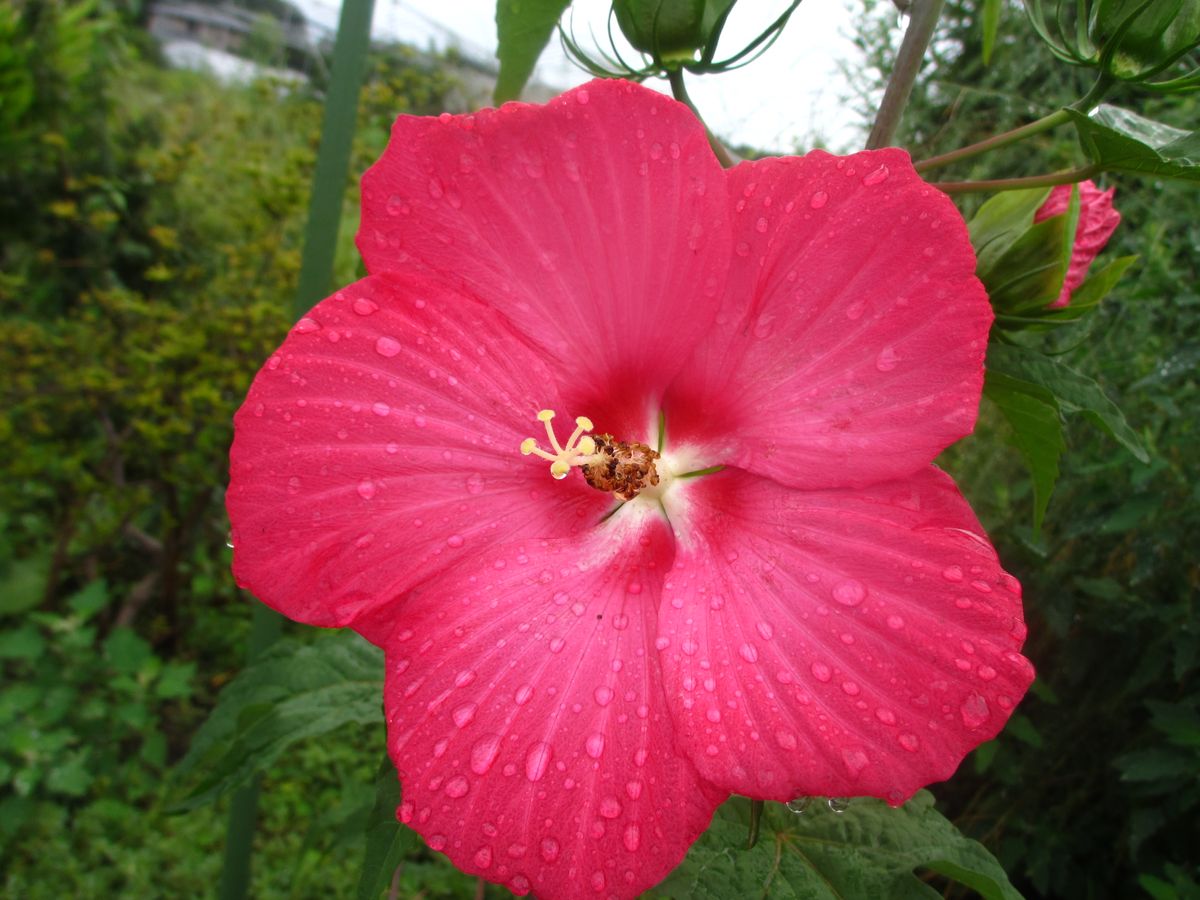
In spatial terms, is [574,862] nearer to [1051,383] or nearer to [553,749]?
[553,749]

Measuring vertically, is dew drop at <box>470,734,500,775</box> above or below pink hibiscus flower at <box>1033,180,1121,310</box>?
below

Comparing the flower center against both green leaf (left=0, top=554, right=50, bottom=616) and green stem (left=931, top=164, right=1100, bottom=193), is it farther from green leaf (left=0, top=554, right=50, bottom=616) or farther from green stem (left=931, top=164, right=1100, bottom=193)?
green leaf (left=0, top=554, right=50, bottom=616)

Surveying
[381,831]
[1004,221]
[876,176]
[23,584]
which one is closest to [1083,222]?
[1004,221]

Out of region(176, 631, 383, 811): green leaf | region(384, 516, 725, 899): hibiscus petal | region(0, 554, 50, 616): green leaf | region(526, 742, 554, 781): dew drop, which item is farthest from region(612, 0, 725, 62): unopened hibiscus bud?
region(0, 554, 50, 616): green leaf

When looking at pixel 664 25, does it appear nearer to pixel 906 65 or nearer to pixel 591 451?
pixel 906 65

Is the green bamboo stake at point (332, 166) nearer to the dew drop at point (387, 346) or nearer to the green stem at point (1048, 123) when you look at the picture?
the dew drop at point (387, 346)

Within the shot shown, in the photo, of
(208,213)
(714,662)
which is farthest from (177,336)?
(714,662)
